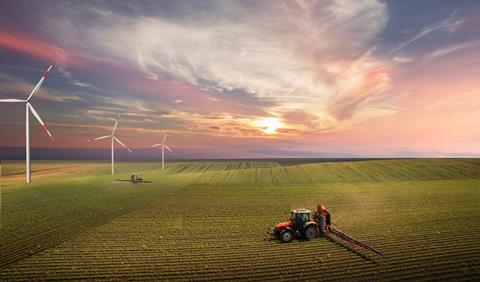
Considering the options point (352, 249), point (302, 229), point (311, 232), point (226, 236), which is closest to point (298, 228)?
point (302, 229)

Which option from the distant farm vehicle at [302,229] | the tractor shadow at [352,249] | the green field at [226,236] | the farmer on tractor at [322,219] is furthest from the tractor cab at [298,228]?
the tractor shadow at [352,249]

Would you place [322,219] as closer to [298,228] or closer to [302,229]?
[302,229]

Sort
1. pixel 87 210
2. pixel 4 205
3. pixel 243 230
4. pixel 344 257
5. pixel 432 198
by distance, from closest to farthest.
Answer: pixel 344 257, pixel 243 230, pixel 87 210, pixel 4 205, pixel 432 198

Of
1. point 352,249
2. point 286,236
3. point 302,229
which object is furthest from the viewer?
point 302,229

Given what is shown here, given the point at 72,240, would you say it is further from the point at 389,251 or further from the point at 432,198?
the point at 432,198

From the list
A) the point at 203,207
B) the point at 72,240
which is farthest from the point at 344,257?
the point at 203,207
